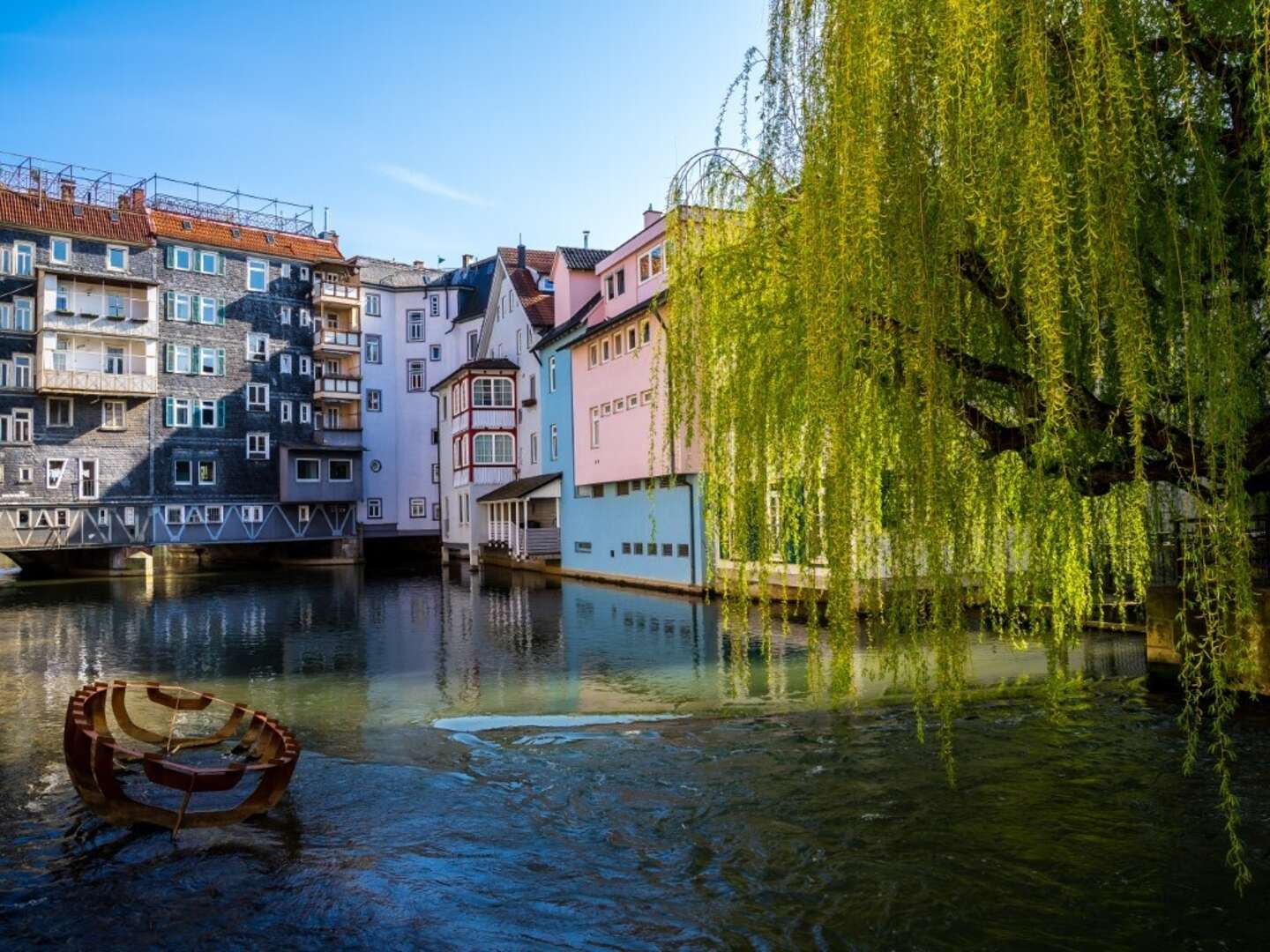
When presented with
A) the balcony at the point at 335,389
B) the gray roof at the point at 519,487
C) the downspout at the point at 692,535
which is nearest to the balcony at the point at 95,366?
the balcony at the point at 335,389

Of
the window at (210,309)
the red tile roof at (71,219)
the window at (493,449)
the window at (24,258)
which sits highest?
the red tile roof at (71,219)

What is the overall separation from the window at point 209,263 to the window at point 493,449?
15.2 m

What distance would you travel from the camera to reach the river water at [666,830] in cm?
589

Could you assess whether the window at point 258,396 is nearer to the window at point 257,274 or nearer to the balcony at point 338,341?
the balcony at point 338,341

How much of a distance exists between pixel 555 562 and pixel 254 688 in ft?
81.7

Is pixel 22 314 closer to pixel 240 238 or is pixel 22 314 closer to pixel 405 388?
pixel 240 238

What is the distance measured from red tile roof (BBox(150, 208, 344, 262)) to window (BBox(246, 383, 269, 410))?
6.48 metres

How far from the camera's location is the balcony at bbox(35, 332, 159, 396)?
40875 mm

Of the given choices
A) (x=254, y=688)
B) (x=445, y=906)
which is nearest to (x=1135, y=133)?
(x=445, y=906)

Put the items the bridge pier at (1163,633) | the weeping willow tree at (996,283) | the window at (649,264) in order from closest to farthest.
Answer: the weeping willow tree at (996,283) < the bridge pier at (1163,633) < the window at (649,264)

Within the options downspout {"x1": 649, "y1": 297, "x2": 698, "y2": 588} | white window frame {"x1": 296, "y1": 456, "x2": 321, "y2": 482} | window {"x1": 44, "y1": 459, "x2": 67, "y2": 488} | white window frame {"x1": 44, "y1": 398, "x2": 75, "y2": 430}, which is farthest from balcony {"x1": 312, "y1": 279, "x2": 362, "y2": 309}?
downspout {"x1": 649, "y1": 297, "x2": 698, "y2": 588}

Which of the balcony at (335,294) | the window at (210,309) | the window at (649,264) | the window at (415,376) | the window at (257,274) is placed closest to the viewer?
the window at (649,264)

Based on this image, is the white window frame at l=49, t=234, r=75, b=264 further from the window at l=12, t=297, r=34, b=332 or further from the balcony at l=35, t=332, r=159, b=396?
the balcony at l=35, t=332, r=159, b=396

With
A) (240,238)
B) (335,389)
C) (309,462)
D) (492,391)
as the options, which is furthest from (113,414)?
(492,391)
